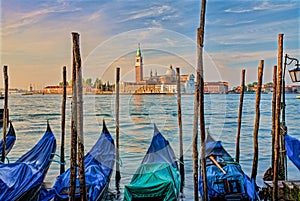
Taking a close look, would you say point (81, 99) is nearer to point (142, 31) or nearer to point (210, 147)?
point (142, 31)

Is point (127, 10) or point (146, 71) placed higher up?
point (127, 10)

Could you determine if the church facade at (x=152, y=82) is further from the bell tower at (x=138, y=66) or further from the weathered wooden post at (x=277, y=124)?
the weathered wooden post at (x=277, y=124)

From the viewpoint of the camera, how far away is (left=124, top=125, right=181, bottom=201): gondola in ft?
13.4

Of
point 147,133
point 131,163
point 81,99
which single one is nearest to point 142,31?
point 81,99

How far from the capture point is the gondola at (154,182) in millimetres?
4070

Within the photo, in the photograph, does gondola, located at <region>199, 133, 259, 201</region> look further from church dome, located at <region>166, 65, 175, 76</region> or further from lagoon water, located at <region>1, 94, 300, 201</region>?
church dome, located at <region>166, 65, 175, 76</region>

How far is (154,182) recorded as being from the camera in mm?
4324

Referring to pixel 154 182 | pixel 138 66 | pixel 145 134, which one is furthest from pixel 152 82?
pixel 145 134

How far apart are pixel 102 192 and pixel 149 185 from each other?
81 centimetres

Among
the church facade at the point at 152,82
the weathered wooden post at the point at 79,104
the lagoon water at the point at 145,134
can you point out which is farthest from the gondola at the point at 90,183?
the church facade at the point at 152,82

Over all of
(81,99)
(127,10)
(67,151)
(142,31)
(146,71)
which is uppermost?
(127,10)

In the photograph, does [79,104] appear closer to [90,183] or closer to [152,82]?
[90,183]

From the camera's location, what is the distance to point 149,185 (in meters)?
4.17

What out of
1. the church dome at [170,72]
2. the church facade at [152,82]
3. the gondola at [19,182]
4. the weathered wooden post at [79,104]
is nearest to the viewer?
the weathered wooden post at [79,104]
